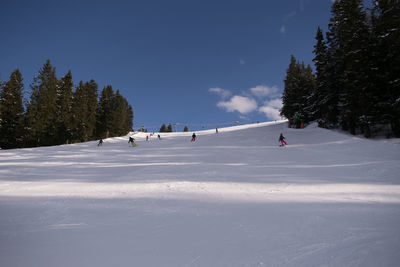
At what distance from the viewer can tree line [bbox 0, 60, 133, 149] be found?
33156 millimetres

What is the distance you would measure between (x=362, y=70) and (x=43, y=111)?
50214 millimetres

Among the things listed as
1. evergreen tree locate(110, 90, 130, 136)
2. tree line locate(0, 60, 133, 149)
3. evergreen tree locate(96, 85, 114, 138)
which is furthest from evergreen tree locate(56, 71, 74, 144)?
evergreen tree locate(110, 90, 130, 136)

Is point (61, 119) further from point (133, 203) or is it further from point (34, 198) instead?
point (133, 203)

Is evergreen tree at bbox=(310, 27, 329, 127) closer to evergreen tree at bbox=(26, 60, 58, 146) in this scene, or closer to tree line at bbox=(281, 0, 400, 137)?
tree line at bbox=(281, 0, 400, 137)

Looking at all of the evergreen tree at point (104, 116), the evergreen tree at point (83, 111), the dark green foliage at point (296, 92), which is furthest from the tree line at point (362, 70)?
the evergreen tree at point (104, 116)

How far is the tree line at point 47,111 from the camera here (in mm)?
33156

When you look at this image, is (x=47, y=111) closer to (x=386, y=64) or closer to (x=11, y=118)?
(x=11, y=118)

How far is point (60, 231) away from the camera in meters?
3.58

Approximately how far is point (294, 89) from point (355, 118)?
17.7 metres

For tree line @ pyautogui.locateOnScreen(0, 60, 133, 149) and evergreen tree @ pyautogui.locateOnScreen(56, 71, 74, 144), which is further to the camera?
evergreen tree @ pyautogui.locateOnScreen(56, 71, 74, 144)

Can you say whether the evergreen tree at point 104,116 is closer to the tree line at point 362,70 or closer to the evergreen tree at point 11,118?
the evergreen tree at point 11,118

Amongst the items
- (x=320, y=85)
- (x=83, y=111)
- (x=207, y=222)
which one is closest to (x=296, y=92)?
(x=320, y=85)

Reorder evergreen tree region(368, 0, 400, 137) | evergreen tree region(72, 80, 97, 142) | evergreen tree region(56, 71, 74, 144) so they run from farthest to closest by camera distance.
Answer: evergreen tree region(72, 80, 97, 142), evergreen tree region(56, 71, 74, 144), evergreen tree region(368, 0, 400, 137)

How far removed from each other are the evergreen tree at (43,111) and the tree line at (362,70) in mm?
48285
